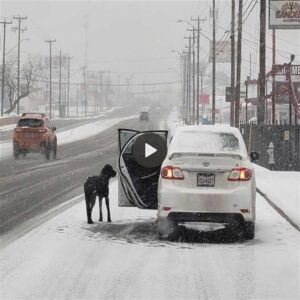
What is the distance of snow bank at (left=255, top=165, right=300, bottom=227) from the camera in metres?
13.0

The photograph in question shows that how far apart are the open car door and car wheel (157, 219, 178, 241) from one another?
778mm

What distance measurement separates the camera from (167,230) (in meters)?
10.2

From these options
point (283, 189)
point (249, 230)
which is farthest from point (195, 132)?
point (283, 189)

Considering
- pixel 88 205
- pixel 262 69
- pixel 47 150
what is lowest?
pixel 88 205

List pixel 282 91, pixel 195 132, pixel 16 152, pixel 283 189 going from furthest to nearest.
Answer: pixel 282 91
pixel 16 152
pixel 283 189
pixel 195 132

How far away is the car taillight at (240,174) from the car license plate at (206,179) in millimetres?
250

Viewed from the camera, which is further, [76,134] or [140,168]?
[76,134]

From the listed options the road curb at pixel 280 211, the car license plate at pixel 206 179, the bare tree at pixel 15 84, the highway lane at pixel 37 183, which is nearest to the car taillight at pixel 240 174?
the car license plate at pixel 206 179

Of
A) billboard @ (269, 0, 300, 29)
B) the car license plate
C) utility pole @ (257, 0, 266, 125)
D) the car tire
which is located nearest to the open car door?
the car license plate

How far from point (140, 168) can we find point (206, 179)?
1.92 meters

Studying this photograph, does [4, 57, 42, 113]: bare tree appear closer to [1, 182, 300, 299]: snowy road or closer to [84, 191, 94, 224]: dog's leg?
[84, 191, 94, 224]: dog's leg

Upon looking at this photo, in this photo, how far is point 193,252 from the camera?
356 inches

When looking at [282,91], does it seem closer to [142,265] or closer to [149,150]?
[149,150]

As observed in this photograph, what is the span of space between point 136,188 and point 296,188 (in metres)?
6.93
